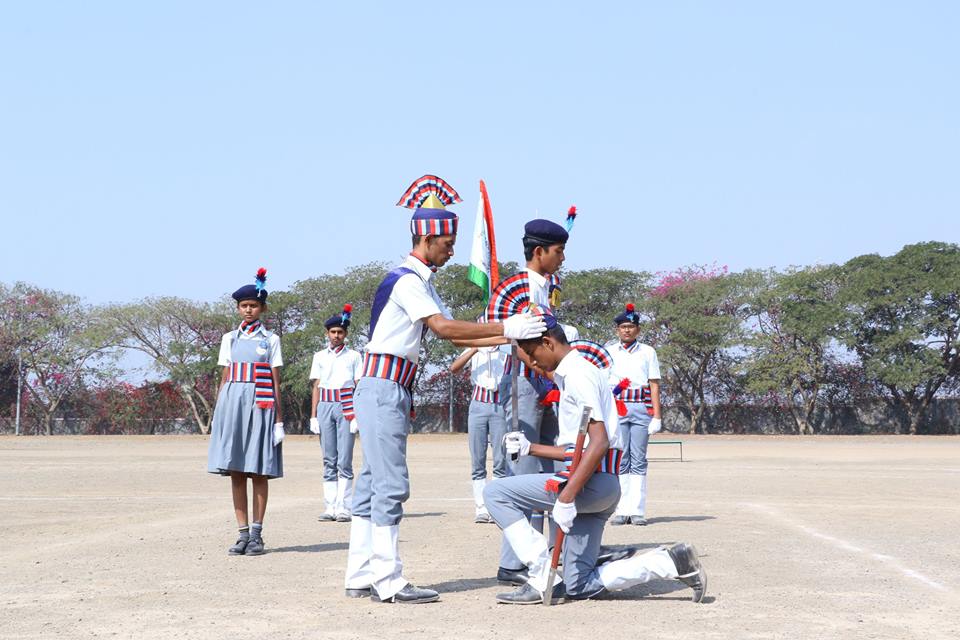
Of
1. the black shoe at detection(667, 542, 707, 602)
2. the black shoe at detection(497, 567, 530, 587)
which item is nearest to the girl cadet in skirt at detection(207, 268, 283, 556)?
the black shoe at detection(497, 567, 530, 587)

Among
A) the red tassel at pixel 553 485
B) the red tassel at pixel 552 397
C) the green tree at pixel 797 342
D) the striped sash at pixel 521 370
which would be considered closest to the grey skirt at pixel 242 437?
the striped sash at pixel 521 370

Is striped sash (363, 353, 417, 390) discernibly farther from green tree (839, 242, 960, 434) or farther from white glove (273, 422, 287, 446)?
green tree (839, 242, 960, 434)

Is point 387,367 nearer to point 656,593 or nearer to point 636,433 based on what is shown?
point 656,593

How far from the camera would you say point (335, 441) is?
13211mm

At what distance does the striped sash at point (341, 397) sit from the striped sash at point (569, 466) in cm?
570

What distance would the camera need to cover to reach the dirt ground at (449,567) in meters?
6.42

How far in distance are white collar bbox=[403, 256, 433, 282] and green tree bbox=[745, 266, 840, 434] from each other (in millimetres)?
41841

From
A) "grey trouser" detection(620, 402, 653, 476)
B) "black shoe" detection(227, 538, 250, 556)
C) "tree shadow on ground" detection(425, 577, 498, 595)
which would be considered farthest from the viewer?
"grey trouser" detection(620, 402, 653, 476)

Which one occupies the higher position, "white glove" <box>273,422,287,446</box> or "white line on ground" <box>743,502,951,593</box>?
"white glove" <box>273,422,287,446</box>

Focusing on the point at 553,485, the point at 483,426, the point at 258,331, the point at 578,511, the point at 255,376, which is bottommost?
the point at 578,511

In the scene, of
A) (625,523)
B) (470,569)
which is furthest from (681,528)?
(470,569)

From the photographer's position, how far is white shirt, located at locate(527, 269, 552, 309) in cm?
811

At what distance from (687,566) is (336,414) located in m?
6.85

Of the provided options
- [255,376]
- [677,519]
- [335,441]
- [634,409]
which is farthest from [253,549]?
[677,519]
